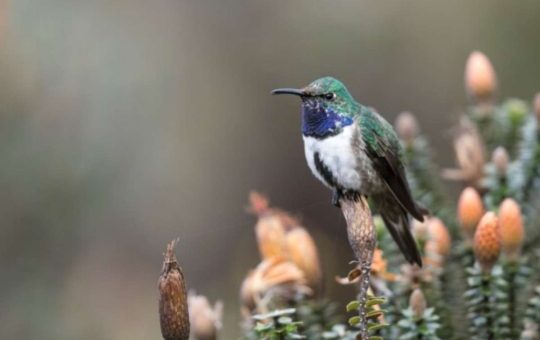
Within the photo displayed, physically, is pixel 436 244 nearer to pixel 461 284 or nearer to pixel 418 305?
pixel 461 284

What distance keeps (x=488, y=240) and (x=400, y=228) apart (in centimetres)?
30

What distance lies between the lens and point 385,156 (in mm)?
2432

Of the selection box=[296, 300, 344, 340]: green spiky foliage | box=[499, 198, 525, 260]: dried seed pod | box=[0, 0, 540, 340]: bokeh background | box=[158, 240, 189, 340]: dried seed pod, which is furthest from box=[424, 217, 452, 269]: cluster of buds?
box=[0, 0, 540, 340]: bokeh background

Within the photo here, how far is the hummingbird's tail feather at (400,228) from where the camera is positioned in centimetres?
240

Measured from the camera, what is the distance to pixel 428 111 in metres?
5.92

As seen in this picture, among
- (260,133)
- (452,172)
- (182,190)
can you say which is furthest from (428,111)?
(452,172)

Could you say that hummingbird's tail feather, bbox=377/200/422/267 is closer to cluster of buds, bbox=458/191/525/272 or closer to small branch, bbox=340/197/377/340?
cluster of buds, bbox=458/191/525/272

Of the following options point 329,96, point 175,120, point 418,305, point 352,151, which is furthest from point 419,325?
point 175,120

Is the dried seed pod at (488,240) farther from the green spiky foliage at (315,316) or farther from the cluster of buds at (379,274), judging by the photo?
the green spiky foliage at (315,316)

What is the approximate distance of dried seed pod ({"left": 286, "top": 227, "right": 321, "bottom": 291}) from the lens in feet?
7.80

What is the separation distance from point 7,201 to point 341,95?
214 centimetres

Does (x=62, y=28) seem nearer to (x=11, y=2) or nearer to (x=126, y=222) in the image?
(x=11, y=2)

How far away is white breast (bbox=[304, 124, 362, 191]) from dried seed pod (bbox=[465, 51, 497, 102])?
80 cm

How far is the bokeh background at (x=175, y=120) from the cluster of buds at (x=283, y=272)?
1452 mm
